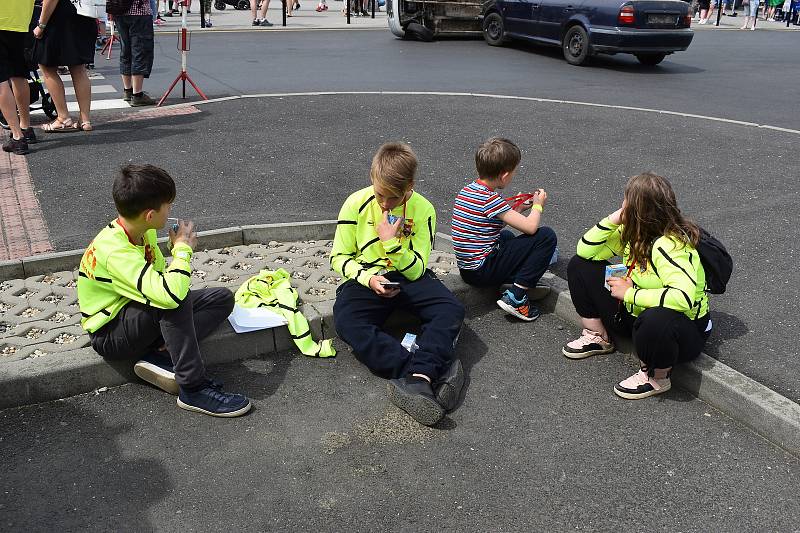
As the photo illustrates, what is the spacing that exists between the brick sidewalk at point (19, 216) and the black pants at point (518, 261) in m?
3.08

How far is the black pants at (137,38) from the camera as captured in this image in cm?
962

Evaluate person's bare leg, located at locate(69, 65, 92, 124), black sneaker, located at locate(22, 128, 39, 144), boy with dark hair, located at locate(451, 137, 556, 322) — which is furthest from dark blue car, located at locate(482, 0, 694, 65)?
boy with dark hair, located at locate(451, 137, 556, 322)

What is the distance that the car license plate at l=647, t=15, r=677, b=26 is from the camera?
14.1 m

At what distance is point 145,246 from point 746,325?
352 centimetres

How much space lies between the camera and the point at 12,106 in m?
7.83

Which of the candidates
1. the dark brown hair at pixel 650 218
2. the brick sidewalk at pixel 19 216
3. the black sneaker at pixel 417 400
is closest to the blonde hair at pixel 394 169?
the black sneaker at pixel 417 400

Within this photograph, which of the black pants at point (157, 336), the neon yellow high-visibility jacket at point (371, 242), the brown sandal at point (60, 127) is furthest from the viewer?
the brown sandal at point (60, 127)

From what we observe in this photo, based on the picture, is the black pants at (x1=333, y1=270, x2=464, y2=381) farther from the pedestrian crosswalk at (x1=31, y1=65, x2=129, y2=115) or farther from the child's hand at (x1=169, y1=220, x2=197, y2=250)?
the pedestrian crosswalk at (x1=31, y1=65, x2=129, y2=115)

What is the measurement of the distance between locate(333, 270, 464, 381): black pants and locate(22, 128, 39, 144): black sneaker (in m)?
5.25

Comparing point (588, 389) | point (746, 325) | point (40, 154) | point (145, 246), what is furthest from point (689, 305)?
point (40, 154)

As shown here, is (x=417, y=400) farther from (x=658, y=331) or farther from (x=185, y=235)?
(x=185, y=235)

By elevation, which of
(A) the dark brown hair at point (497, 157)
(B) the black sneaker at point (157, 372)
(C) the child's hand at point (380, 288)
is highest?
(A) the dark brown hair at point (497, 157)

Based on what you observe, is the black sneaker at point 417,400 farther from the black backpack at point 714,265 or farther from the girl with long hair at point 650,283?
the black backpack at point 714,265

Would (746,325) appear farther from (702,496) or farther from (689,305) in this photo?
(702,496)
